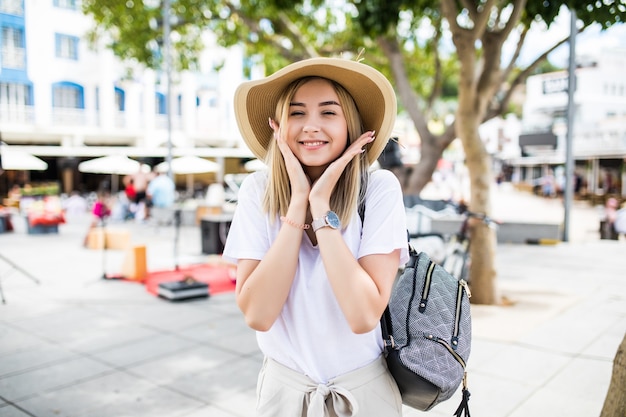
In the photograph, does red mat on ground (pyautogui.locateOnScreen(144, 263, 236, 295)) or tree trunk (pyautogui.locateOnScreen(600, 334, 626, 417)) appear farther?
red mat on ground (pyautogui.locateOnScreen(144, 263, 236, 295))

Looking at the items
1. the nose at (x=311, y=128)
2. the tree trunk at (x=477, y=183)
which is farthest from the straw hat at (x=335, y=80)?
the tree trunk at (x=477, y=183)

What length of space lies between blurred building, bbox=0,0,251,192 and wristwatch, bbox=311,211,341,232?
607 inches

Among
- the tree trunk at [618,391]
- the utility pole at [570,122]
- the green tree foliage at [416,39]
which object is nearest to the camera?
the tree trunk at [618,391]

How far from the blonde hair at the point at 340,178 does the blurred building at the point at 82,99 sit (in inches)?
596

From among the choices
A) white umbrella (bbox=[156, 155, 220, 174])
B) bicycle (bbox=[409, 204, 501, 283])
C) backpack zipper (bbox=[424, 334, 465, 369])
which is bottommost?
bicycle (bbox=[409, 204, 501, 283])

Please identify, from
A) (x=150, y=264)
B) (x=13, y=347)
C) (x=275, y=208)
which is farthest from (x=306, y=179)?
(x=150, y=264)

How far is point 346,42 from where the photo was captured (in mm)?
13430

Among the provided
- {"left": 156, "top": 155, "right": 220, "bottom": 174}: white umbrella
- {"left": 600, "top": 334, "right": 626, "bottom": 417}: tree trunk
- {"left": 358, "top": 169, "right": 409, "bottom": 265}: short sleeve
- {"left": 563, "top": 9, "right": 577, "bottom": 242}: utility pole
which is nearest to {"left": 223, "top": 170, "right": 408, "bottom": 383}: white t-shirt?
{"left": 358, "top": 169, "right": 409, "bottom": 265}: short sleeve

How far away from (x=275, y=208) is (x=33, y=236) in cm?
1449

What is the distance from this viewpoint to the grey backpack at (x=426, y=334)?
1.61 meters

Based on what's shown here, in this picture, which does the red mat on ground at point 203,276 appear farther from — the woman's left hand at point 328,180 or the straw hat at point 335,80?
the woman's left hand at point 328,180

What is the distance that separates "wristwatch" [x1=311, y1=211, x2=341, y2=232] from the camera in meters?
1.49

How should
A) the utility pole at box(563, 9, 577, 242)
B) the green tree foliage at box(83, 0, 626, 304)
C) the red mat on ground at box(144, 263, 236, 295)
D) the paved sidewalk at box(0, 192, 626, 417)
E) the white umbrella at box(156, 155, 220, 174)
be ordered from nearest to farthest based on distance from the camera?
the paved sidewalk at box(0, 192, 626, 417)
the green tree foliage at box(83, 0, 626, 304)
the red mat on ground at box(144, 263, 236, 295)
the utility pole at box(563, 9, 577, 242)
the white umbrella at box(156, 155, 220, 174)

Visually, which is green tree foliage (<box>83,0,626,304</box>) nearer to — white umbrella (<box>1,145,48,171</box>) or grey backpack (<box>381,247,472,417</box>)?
grey backpack (<box>381,247,472,417</box>)
